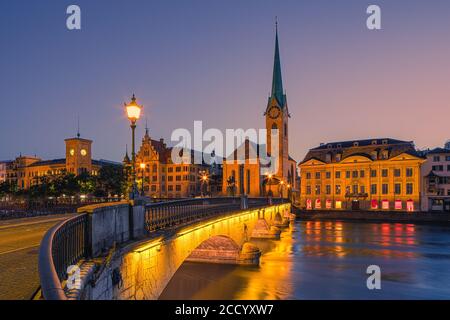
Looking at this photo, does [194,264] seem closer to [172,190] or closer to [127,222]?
[127,222]

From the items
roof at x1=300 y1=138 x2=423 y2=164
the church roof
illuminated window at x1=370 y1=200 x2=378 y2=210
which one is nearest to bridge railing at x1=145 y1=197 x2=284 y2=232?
illuminated window at x1=370 y1=200 x2=378 y2=210

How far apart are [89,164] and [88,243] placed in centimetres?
12245

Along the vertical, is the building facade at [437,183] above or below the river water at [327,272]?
above

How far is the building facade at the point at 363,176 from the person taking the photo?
79000 millimetres

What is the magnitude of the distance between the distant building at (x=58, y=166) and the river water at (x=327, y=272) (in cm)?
7835

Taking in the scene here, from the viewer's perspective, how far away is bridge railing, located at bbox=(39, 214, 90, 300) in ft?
14.9

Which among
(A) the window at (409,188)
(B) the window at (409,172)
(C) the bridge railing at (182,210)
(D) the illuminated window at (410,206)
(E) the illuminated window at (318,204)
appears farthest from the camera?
(E) the illuminated window at (318,204)

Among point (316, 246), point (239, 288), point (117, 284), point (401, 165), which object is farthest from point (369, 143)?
point (117, 284)

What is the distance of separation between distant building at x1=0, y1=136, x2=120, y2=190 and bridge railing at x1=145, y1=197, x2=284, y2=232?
84.2m

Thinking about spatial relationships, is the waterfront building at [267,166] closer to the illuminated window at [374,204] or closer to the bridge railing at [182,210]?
the illuminated window at [374,204]

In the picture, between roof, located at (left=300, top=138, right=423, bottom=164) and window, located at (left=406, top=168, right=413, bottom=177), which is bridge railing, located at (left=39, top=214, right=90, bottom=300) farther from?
roof, located at (left=300, top=138, right=423, bottom=164)

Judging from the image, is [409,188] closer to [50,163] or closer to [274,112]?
[274,112]

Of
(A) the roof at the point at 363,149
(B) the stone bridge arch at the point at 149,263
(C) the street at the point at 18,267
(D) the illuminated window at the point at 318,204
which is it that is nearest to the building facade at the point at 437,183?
(A) the roof at the point at 363,149
